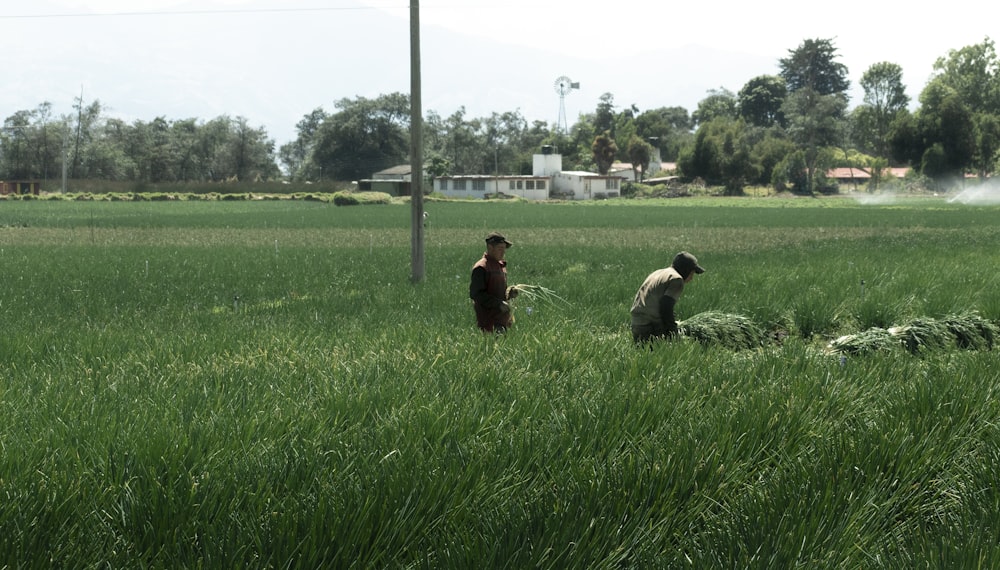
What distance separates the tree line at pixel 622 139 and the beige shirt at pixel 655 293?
7687 cm

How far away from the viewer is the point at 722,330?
941cm

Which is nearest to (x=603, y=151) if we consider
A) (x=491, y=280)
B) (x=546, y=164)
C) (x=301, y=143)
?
(x=546, y=164)

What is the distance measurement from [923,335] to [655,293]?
313cm

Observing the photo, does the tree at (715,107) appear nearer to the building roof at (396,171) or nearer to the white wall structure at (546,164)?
the white wall structure at (546,164)

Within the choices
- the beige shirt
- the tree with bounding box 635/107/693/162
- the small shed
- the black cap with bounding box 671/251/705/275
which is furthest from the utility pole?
the tree with bounding box 635/107/693/162

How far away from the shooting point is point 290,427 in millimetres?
4793

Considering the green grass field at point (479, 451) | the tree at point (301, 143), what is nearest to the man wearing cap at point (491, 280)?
the green grass field at point (479, 451)

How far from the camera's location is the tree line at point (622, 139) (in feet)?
271

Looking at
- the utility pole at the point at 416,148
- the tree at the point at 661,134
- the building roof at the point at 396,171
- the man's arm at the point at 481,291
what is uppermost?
the tree at the point at 661,134

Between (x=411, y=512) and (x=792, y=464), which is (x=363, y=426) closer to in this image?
(x=411, y=512)

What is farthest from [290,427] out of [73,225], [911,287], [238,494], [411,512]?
[73,225]

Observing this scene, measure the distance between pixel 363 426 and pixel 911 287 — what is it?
35.5 feet

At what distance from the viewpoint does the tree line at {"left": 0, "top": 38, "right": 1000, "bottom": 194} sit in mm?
82500

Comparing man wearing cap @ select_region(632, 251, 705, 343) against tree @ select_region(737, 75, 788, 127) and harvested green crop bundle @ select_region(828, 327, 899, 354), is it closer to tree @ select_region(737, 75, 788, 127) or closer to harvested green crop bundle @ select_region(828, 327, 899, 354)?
harvested green crop bundle @ select_region(828, 327, 899, 354)
